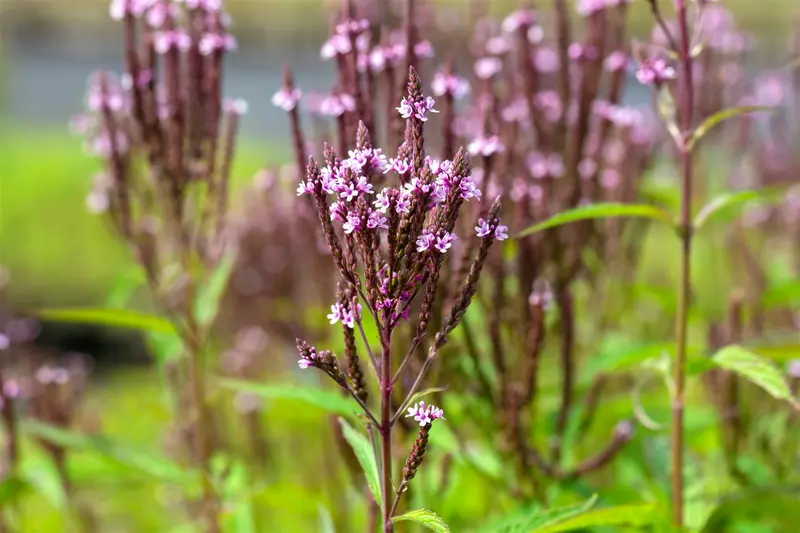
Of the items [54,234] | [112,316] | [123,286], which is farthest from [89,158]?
[112,316]

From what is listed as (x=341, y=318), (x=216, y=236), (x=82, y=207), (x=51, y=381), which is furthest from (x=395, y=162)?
(x=82, y=207)

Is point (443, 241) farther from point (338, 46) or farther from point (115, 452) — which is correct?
point (115, 452)

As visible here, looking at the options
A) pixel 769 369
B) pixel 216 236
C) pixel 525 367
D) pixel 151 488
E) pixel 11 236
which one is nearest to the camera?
pixel 769 369

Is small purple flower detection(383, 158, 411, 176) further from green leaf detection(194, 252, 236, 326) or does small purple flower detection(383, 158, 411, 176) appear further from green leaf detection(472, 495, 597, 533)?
green leaf detection(194, 252, 236, 326)

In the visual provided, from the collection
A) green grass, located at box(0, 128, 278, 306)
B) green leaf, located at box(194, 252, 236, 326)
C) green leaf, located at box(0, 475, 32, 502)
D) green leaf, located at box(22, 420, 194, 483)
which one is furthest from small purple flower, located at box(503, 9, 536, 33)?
green grass, located at box(0, 128, 278, 306)

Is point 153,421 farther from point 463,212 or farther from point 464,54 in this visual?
point 463,212
